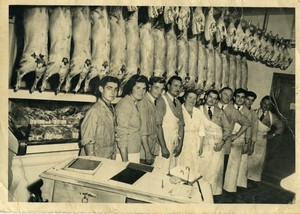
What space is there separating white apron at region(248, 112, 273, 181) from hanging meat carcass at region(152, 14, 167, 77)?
1.32 ft

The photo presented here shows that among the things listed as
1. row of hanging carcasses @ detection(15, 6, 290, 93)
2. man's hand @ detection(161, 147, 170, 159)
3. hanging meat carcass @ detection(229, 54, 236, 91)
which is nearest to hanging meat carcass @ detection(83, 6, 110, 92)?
row of hanging carcasses @ detection(15, 6, 290, 93)

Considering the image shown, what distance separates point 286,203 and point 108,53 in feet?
2.68

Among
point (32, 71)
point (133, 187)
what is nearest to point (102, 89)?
point (32, 71)

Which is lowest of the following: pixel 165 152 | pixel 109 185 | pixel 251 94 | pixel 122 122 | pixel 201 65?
pixel 109 185

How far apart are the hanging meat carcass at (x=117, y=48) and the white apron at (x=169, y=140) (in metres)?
0.21

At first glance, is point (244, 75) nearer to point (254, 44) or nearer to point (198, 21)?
point (254, 44)

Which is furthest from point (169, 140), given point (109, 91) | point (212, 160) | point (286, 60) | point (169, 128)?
point (286, 60)

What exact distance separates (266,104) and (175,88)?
0.33 m

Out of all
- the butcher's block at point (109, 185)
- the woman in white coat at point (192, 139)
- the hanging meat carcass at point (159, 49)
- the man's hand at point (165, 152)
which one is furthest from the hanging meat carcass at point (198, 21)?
the butcher's block at point (109, 185)

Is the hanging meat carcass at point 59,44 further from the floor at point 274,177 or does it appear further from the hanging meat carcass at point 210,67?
the floor at point 274,177

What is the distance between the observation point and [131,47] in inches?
64.2

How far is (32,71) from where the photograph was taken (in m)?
1.60

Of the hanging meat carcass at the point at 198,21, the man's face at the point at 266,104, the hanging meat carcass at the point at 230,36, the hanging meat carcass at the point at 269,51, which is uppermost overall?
the hanging meat carcass at the point at 198,21

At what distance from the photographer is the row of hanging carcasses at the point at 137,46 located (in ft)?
5.25
